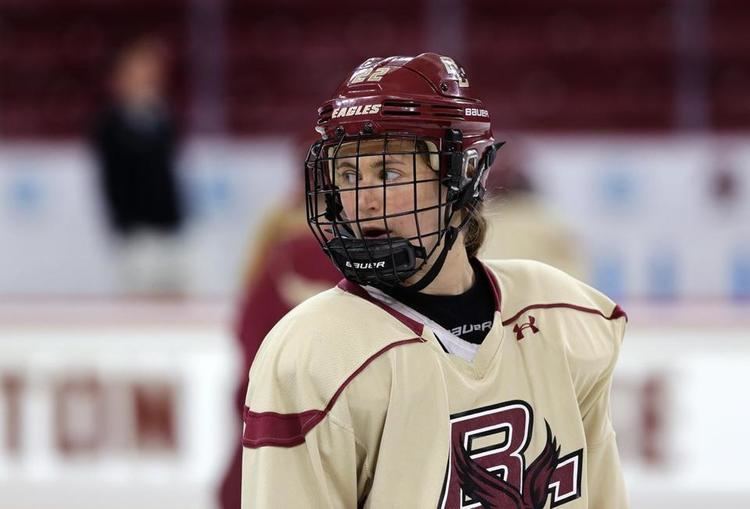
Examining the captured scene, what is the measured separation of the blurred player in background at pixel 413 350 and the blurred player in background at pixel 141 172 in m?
4.50

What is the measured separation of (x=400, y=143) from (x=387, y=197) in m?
0.07

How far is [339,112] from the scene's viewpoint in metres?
1.54

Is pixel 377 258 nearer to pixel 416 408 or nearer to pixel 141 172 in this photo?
pixel 416 408

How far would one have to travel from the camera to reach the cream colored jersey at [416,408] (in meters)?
1.46

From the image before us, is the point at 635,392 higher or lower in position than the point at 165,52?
lower


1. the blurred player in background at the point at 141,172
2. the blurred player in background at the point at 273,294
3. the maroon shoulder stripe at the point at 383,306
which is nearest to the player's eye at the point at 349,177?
the maroon shoulder stripe at the point at 383,306

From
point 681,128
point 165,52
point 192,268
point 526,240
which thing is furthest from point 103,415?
point 681,128

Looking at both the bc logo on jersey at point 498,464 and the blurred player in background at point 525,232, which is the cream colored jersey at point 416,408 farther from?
the blurred player in background at point 525,232

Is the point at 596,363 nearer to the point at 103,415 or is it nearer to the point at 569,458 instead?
the point at 569,458

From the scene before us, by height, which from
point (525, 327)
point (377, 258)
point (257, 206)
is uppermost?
point (377, 258)

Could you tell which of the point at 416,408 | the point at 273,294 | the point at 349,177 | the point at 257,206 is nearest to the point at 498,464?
the point at 416,408

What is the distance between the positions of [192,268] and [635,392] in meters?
2.70

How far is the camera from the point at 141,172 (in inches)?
240

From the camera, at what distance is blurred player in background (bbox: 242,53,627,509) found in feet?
4.82
